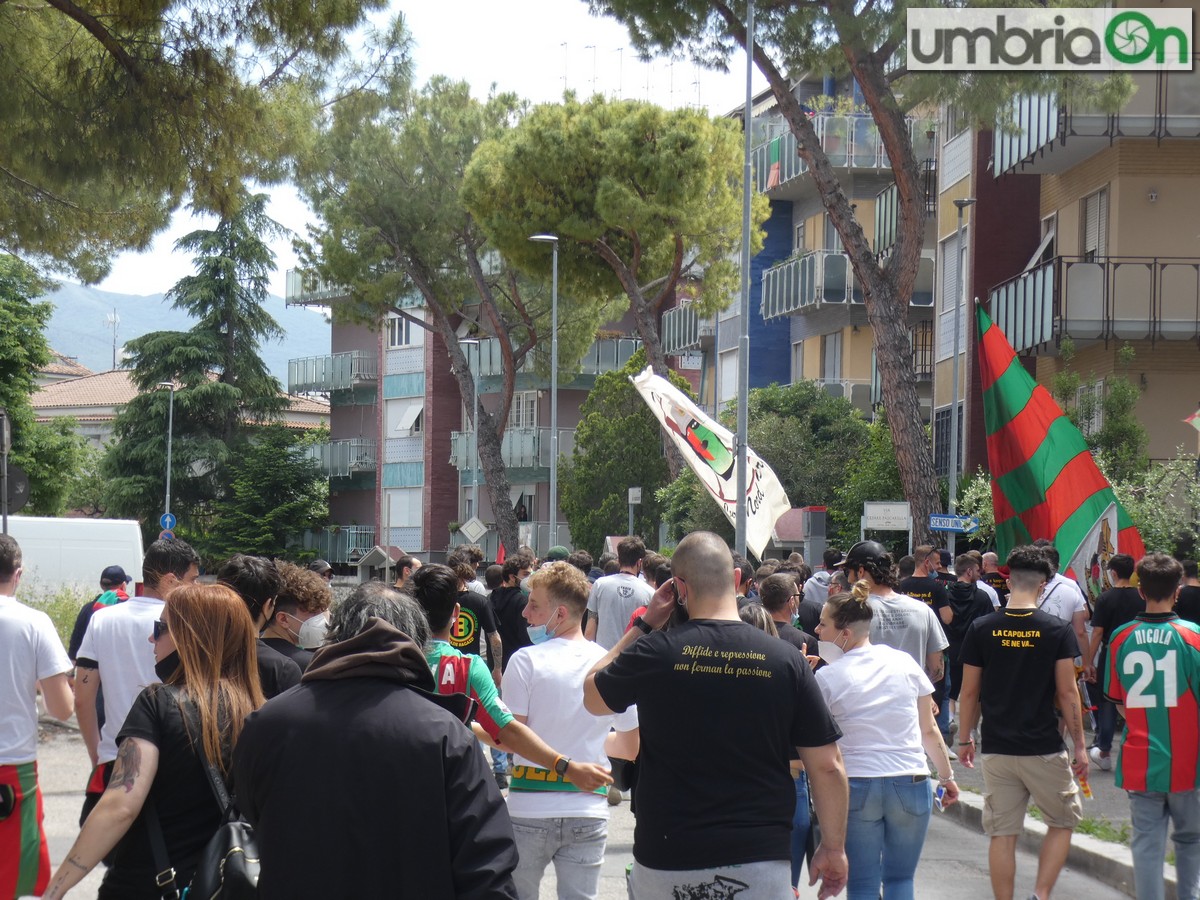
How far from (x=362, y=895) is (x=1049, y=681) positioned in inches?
193

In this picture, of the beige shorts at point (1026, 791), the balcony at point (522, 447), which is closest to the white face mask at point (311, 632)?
the beige shorts at point (1026, 791)

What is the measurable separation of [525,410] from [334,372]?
9019mm

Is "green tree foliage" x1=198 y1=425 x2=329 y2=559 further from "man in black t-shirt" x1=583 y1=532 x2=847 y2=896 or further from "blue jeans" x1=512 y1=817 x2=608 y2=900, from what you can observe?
"man in black t-shirt" x1=583 y1=532 x2=847 y2=896

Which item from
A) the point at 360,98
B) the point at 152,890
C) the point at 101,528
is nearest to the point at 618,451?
the point at 101,528

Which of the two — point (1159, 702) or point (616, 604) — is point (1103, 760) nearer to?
point (616, 604)

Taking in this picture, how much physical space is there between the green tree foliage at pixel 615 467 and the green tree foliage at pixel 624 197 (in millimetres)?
10928

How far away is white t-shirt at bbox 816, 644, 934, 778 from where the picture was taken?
Result: 677 centimetres

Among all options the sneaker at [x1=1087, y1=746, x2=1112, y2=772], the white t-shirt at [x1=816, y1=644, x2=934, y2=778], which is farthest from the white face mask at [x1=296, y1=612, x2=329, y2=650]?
the sneaker at [x1=1087, y1=746, x2=1112, y2=772]

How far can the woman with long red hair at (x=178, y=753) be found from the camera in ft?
14.5

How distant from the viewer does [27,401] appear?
1943 inches

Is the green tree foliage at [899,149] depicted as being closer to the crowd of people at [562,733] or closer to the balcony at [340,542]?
the crowd of people at [562,733]

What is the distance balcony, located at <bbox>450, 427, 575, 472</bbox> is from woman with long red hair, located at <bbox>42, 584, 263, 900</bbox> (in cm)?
5335

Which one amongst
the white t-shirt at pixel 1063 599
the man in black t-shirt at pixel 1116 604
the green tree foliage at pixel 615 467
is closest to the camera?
the man in black t-shirt at pixel 1116 604

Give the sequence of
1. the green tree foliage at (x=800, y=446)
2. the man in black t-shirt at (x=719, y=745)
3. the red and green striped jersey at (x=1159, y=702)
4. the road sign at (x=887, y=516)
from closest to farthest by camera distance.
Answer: the man in black t-shirt at (x=719, y=745), the red and green striped jersey at (x=1159, y=702), the road sign at (x=887, y=516), the green tree foliage at (x=800, y=446)
